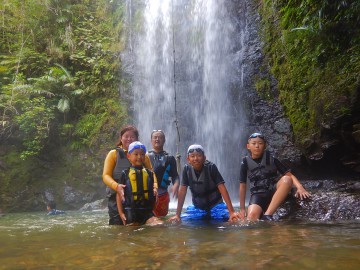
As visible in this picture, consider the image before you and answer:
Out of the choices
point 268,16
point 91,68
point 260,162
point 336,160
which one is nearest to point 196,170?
point 260,162

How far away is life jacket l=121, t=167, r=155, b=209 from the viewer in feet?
13.6

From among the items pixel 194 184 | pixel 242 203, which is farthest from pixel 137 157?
pixel 242 203

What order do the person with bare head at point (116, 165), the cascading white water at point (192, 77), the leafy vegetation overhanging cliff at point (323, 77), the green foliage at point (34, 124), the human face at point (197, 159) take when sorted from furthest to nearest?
the green foliage at point (34, 124), the cascading white water at point (192, 77), the leafy vegetation overhanging cliff at point (323, 77), the human face at point (197, 159), the person with bare head at point (116, 165)

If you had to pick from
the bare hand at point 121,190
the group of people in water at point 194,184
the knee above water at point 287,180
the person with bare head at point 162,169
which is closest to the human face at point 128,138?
the group of people in water at point 194,184

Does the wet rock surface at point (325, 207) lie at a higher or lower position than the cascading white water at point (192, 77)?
lower

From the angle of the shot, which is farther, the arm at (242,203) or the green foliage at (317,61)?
the green foliage at (317,61)

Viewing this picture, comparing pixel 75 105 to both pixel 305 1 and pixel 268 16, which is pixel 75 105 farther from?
pixel 305 1

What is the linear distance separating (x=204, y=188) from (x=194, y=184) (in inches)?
6.2

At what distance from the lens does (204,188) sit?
4.70 metres

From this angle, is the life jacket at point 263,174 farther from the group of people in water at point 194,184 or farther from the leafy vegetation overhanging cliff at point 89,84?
the leafy vegetation overhanging cliff at point 89,84

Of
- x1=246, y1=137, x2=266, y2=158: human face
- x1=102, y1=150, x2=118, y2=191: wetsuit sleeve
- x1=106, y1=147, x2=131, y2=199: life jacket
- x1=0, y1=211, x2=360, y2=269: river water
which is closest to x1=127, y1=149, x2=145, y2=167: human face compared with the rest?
x1=106, y1=147, x2=131, y2=199: life jacket

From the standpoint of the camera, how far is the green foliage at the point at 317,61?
559 centimetres

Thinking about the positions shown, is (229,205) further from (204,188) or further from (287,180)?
(287,180)

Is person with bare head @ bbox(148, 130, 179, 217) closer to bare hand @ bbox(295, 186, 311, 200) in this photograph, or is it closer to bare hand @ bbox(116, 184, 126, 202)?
bare hand @ bbox(116, 184, 126, 202)
